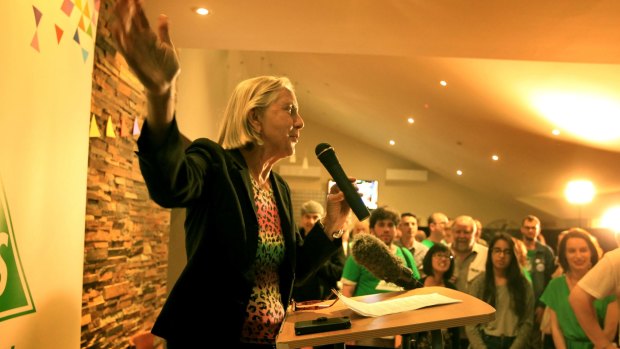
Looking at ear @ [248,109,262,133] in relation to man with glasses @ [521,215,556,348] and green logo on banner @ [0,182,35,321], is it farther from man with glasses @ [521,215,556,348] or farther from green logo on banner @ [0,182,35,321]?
man with glasses @ [521,215,556,348]

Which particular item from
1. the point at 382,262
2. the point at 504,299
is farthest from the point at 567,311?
the point at 382,262

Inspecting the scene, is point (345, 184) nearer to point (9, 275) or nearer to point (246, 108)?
point (246, 108)

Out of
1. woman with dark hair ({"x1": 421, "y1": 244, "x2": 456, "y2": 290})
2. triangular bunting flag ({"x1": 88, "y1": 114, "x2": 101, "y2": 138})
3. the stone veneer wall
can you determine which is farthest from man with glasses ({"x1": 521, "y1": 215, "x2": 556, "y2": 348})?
triangular bunting flag ({"x1": 88, "y1": 114, "x2": 101, "y2": 138})

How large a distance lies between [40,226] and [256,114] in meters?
0.94

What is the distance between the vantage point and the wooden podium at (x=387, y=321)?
102 centimetres

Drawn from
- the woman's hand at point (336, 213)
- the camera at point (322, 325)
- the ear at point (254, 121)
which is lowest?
the camera at point (322, 325)

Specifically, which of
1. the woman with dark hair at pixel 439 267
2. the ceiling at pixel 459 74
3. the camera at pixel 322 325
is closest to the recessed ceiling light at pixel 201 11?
the ceiling at pixel 459 74

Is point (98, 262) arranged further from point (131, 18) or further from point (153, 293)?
point (131, 18)

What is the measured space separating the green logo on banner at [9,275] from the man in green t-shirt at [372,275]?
7.47ft

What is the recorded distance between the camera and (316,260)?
5.05 ft

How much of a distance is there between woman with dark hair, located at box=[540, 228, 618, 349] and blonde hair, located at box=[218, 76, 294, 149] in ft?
10.00

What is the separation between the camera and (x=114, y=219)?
3189mm

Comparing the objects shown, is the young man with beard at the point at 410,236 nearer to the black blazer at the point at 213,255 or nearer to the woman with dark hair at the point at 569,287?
the woman with dark hair at the point at 569,287

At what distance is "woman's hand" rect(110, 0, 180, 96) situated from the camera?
2.96 feet
